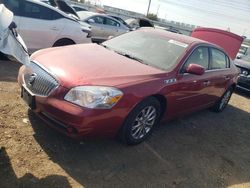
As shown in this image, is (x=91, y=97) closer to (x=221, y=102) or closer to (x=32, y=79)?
(x=32, y=79)

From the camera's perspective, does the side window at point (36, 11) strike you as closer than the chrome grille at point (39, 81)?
No

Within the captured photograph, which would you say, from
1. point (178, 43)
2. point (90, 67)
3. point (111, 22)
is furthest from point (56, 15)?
point (111, 22)

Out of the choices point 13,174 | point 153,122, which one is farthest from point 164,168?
point 13,174

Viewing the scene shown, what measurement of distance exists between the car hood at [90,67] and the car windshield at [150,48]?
0.23m

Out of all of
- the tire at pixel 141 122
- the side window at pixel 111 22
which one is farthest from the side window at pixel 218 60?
the side window at pixel 111 22

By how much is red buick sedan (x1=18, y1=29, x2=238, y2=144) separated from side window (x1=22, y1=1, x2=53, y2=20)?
9.27 ft

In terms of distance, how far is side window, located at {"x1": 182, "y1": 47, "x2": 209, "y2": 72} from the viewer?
201 inches

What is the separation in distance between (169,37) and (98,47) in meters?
1.28

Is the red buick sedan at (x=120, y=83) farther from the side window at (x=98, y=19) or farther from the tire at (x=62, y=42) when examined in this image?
the side window at (x=98, y=19)

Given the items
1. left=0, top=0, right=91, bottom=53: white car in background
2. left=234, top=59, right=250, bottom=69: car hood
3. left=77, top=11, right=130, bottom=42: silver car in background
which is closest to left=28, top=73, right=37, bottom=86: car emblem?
left=0, top=0, right=91, bottom=53: white car in background

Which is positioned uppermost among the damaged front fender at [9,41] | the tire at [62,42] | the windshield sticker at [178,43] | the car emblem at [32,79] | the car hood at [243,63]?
the damaged front fender at [9,41]

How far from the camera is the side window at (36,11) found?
7.29m

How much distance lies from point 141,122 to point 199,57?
187 cm

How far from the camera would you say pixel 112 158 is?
409cm
